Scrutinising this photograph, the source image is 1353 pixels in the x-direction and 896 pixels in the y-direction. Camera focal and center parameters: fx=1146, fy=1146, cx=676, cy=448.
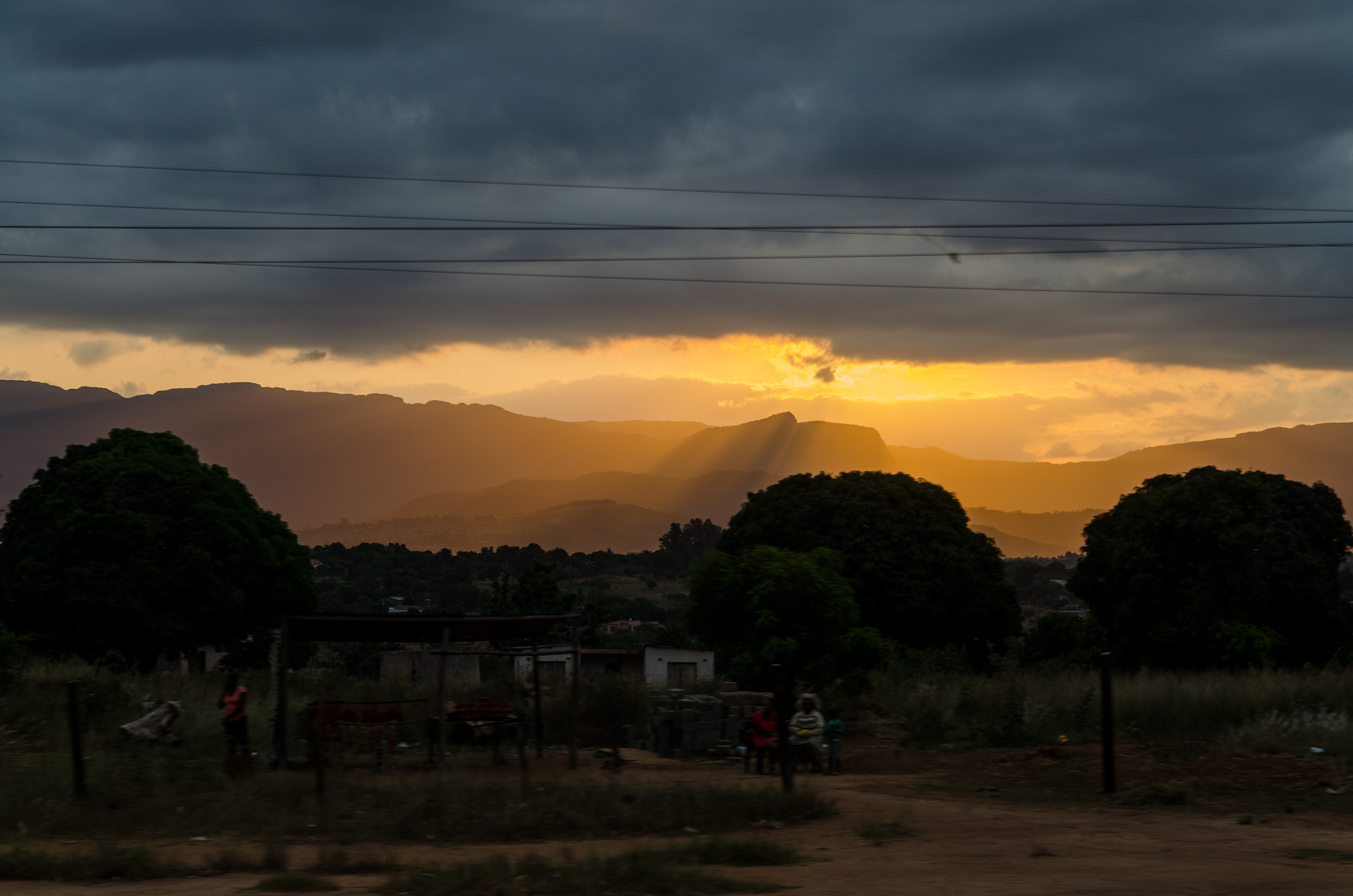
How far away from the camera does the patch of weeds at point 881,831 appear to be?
13516mm

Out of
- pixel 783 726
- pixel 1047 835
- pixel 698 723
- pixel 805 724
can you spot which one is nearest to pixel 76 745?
pixel 783 726

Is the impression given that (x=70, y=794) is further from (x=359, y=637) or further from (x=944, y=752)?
(x=944, y=752)

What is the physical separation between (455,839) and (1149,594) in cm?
3570

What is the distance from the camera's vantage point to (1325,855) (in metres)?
12.1

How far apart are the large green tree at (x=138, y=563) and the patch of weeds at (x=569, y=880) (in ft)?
96.4

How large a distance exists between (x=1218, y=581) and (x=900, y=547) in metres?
12.0

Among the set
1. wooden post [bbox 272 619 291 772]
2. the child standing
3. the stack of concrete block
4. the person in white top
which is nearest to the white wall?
the stack of concrete block

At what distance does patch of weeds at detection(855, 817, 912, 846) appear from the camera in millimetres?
13516

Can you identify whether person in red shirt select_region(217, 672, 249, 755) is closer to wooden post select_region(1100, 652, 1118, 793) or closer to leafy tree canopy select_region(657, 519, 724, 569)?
wooden post select_region(1100, 652, 1118, 793)

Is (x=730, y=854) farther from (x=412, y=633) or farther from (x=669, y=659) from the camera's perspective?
(x=669, y=659)

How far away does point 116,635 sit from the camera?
39250 millimetres

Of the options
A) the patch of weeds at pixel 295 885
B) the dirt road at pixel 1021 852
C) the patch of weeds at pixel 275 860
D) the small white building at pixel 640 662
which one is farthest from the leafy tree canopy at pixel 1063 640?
the patch of weeds at pixel 295 885

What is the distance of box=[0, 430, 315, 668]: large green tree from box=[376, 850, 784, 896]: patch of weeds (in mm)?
29386

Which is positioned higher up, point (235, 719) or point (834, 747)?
point (235, 719)
